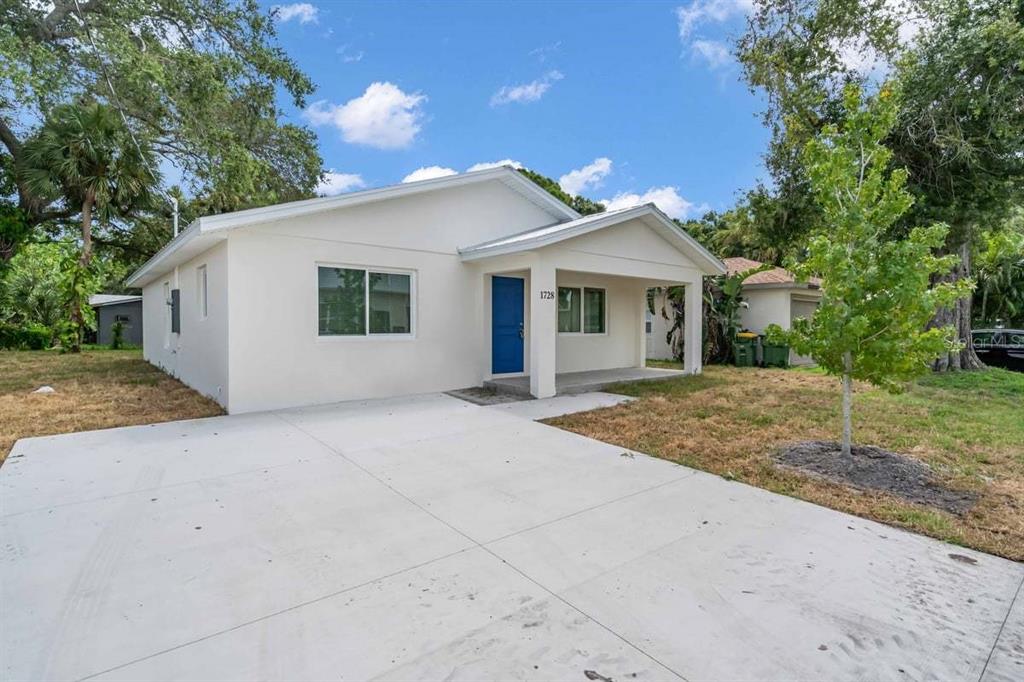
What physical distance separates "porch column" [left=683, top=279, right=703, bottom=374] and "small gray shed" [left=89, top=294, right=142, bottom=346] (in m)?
28.5

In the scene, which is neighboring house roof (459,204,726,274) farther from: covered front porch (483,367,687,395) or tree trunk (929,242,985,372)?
tree trunk (929,242,985,372)

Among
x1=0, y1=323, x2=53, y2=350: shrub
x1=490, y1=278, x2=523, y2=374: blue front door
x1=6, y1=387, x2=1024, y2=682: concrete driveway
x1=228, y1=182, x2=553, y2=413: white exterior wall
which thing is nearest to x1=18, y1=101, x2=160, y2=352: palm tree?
x1=0, y1=323, x2=53, y2=350: shrub

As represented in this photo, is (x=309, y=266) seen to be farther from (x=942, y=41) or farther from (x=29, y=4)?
(x=942, y=41)

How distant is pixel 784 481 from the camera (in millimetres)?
4938

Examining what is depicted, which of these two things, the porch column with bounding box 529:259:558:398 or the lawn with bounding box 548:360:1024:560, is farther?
the porch column with bounding box 529:259:558:398

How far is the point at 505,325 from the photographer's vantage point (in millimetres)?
11266

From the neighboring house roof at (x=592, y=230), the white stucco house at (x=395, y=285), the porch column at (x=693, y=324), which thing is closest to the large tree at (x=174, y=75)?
the white stucco house at (x=395, y=285)

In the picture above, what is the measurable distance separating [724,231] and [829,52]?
19.0m

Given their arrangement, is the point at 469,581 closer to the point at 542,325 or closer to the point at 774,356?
the point at 542,325

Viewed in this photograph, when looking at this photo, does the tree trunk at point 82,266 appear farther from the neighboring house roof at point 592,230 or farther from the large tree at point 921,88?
the large tree at point 921,88

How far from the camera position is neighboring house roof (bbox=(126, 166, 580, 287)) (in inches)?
288

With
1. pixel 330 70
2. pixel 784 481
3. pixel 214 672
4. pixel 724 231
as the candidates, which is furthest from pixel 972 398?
pixel 724 231

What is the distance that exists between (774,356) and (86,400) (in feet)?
55.1

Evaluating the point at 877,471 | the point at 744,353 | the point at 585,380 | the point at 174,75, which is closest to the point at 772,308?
the point at 744,353
